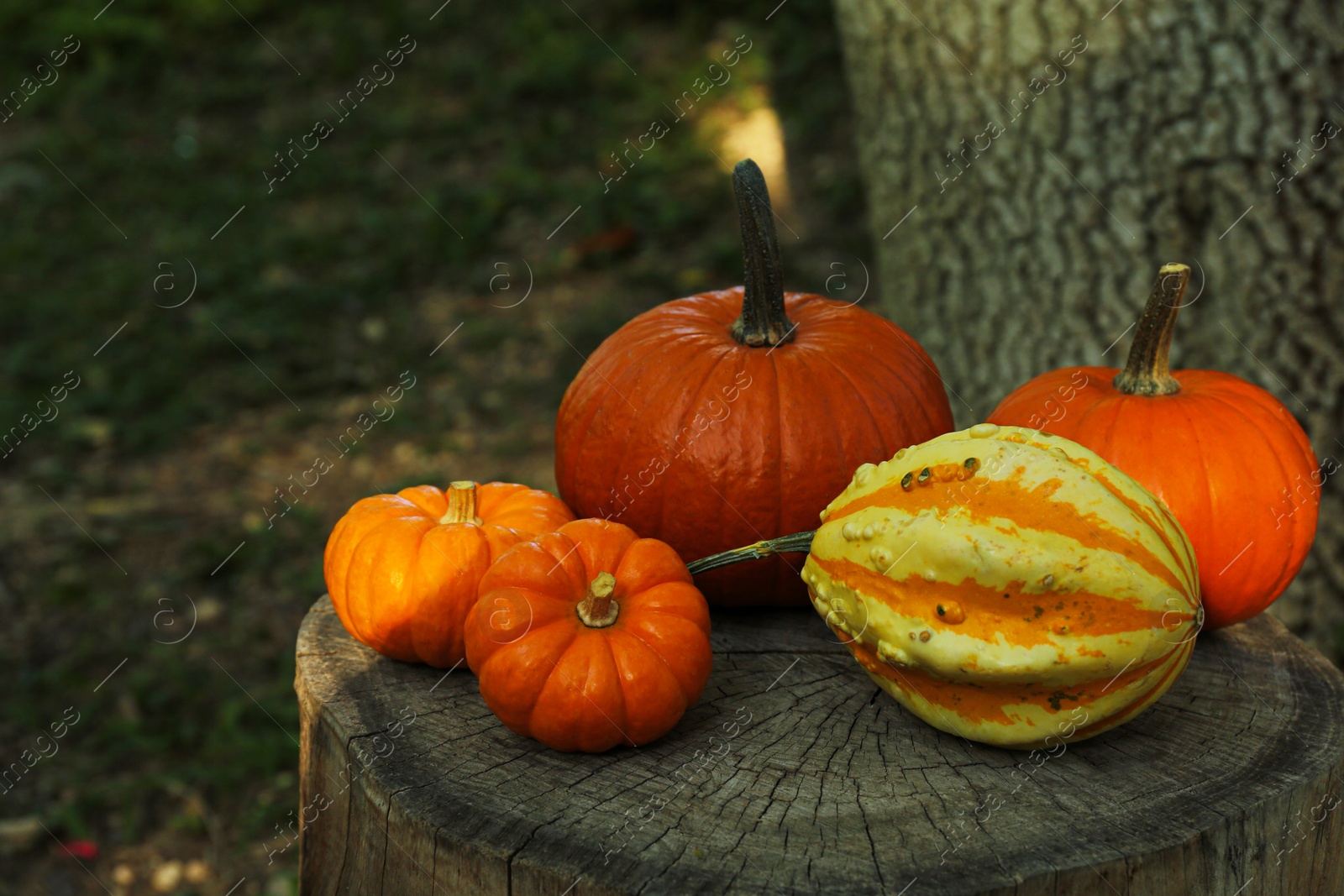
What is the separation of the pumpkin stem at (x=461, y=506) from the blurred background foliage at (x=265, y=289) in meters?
2.04

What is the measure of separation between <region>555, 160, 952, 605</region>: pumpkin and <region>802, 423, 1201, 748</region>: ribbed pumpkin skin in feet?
1.24

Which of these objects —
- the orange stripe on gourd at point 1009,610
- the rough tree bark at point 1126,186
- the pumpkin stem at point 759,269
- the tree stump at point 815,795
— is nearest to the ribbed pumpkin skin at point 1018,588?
the orange stripe on gourd at point 1009,610

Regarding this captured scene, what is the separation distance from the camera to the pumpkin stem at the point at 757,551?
2.04 m

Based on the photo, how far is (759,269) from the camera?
7.43 ft

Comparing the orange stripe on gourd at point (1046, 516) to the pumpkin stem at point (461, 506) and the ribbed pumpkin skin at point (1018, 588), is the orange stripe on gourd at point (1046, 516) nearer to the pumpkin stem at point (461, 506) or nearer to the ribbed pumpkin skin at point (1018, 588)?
the ribbed pumpkin skin at point (1018, 588)

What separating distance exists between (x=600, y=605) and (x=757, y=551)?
1.21ft

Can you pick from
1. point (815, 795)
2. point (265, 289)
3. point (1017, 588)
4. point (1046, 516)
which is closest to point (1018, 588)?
point (1017, 588)

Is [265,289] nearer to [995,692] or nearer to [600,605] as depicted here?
[600,605]

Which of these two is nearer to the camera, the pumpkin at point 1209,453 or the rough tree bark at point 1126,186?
the pumpkin at point 1209,453

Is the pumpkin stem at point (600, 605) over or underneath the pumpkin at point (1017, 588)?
over

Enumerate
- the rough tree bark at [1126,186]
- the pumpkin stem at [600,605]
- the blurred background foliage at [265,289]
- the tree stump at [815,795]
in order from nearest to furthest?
the tree stump at [815,795] → the pumpkin stem at [600,605] → the rough tree bark at [1126,186] → the blurred background foliage at [265,289]

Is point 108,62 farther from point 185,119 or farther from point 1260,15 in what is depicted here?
point 1260,15

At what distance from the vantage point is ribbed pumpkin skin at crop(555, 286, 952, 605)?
223cm

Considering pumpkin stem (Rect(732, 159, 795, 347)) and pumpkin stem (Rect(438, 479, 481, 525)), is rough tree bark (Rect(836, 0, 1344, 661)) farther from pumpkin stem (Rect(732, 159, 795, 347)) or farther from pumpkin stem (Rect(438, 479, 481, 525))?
pumpkin stem (Rect(438, 479, 481, 525))
